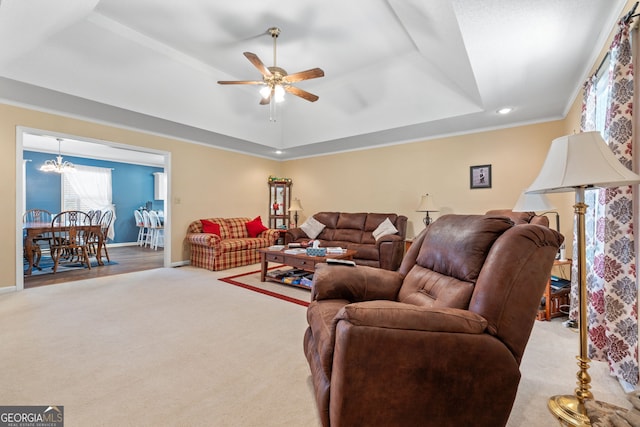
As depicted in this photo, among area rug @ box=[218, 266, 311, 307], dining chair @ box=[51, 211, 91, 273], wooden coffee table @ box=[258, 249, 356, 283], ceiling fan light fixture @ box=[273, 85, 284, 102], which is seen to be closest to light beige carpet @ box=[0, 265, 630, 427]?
area rug @ box=[218, 266, 311, 307]

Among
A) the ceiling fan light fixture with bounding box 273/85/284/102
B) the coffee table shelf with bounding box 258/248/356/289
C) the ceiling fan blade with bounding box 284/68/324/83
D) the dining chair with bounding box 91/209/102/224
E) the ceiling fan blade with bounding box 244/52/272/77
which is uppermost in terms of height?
the ceiling fan blade with bounding box 244/52/272/77

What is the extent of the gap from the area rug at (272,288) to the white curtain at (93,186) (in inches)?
190

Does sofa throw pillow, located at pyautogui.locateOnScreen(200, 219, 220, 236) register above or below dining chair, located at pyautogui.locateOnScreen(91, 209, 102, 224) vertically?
below

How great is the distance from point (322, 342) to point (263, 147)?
5.34m

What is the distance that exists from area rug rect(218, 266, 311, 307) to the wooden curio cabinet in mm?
2617

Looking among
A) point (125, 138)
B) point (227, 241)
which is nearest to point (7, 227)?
point (125, 138)

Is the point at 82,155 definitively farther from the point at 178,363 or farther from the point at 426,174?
the point at 426,174

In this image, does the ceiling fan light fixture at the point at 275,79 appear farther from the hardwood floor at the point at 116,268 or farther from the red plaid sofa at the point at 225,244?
the hardwood floor at the point at 116,268

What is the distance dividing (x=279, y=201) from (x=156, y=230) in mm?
3449

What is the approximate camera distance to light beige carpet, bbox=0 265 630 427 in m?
1.47

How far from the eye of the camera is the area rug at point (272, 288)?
3.35 metres

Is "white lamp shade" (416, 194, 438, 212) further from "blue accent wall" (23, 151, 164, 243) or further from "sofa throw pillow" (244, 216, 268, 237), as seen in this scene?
"blue accent wall" (23, 151, 164, 243)

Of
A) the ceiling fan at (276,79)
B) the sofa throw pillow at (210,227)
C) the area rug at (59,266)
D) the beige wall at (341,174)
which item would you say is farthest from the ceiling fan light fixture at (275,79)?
the area rug at (59,266)

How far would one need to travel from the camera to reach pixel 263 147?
19.9 ft
